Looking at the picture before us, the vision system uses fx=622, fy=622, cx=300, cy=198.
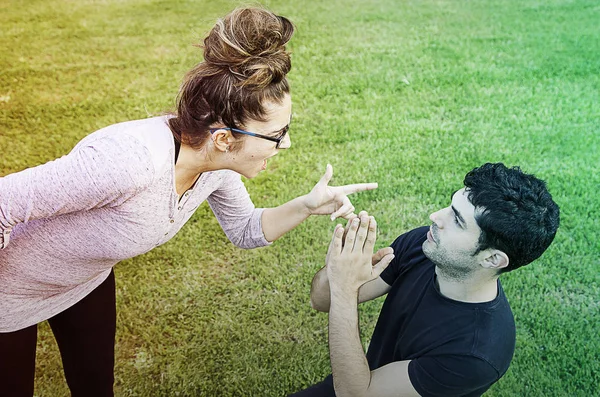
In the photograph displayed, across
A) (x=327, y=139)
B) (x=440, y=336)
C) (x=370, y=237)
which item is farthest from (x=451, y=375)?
(x=327, y=139)

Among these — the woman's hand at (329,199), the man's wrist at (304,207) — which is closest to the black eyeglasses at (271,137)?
the woman's hand at (329,199)

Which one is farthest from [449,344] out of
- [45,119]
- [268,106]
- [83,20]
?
[83,20]

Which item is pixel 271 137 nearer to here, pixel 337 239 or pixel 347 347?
pixel 337 239

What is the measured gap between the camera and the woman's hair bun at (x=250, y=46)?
2068 millimetres

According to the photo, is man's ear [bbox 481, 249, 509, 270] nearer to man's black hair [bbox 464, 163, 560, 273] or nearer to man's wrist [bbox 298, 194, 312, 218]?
man's black hair [bbox 464, 163, 560, 273]

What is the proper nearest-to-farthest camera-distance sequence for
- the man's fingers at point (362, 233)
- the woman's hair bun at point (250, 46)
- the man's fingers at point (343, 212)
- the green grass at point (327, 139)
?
the woman's hair bun at point (250, 46) < the man's fingers at point (362, 233) < the man's fingers at point (343, 212) < the green grass at point (327, 139)

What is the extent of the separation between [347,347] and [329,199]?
641 mm

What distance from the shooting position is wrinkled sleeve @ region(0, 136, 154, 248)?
185 centimetres

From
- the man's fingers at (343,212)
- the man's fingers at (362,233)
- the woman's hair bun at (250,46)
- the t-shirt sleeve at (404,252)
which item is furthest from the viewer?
the t-shirt sleeve at (404,252)

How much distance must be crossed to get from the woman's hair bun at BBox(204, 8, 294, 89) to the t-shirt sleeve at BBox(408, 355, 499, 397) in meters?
1.11

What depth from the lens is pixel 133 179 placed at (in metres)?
1.95

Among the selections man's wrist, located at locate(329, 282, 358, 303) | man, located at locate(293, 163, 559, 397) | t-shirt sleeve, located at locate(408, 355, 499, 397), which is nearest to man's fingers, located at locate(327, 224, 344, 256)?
man, located at locate(293, 163, 559, 397)

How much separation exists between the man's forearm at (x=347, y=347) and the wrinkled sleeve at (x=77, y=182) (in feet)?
2.62

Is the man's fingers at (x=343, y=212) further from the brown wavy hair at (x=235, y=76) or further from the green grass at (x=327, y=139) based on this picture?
the green grass at (x=327, y=139)
